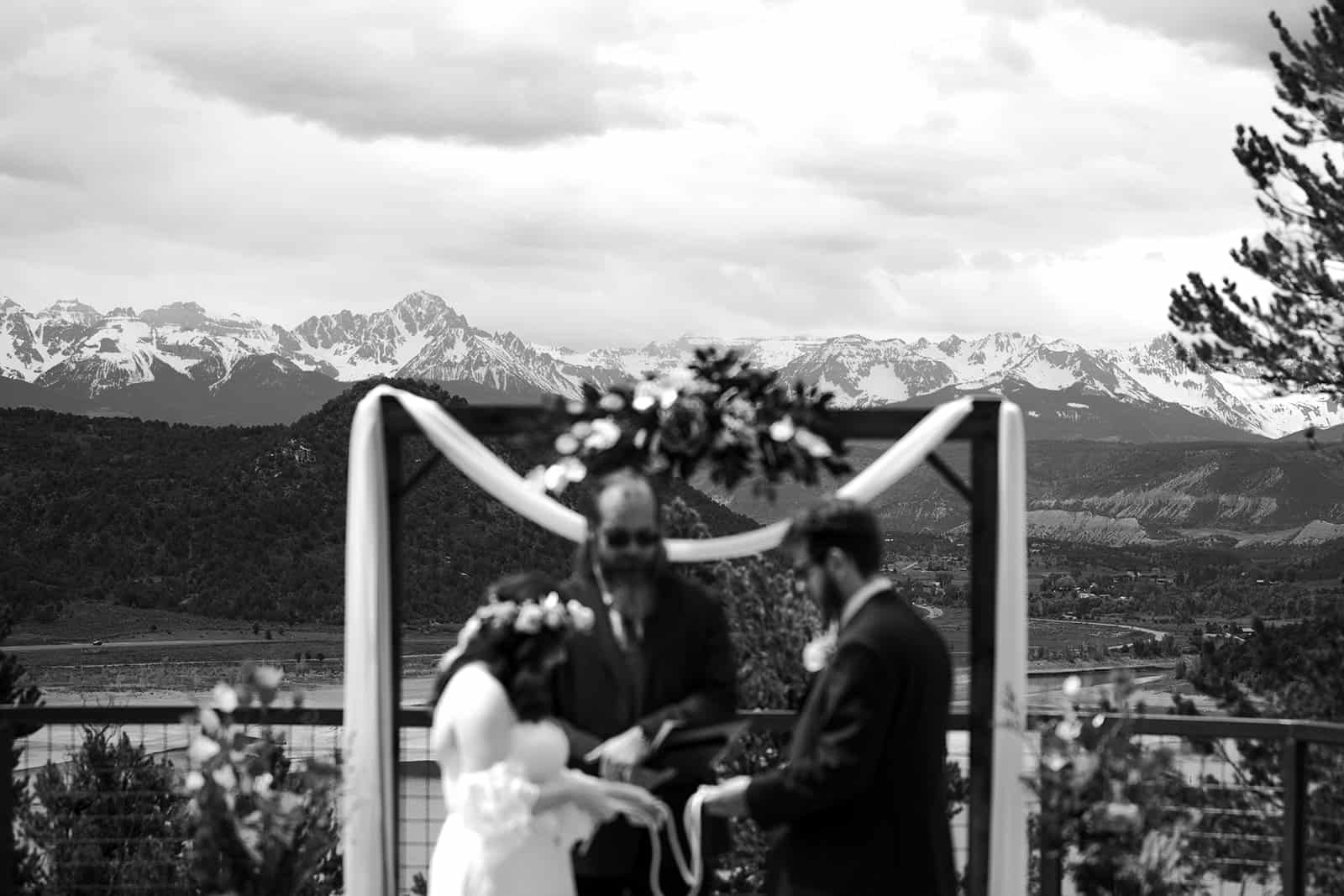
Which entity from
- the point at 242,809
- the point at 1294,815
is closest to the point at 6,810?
the point at 242,809

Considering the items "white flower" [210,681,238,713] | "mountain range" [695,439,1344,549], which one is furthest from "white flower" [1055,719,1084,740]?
"mountain range" [695,439,1344,549]

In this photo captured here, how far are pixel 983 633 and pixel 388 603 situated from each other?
1.86 m

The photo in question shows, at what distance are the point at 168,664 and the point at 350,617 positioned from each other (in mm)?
59437

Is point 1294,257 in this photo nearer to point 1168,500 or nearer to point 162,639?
point 162,639

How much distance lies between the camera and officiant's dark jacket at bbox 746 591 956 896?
3.55 m

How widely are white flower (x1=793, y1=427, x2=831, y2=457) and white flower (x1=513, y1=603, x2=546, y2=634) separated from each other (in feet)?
3.99

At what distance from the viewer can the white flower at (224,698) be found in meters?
4.48

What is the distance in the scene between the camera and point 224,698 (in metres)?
4.50

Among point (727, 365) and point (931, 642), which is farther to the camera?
point (727, 365)

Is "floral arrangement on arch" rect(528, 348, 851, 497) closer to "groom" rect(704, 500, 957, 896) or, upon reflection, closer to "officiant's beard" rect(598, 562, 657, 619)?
"officiant's beard" rect(598, 562, 657, 619)

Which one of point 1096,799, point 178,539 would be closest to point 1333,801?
point 1096,799

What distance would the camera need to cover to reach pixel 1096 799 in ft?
15.1

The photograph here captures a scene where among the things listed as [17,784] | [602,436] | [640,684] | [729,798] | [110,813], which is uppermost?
[602,436]

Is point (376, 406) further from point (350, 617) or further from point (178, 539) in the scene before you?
point (178, 539)
